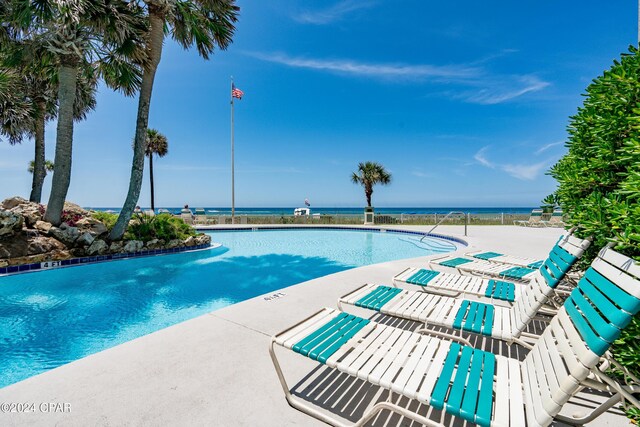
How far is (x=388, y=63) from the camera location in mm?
18922

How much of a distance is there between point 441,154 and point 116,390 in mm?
44460

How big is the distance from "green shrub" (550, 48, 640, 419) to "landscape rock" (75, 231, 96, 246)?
36.7 ft

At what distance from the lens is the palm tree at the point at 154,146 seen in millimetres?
24734

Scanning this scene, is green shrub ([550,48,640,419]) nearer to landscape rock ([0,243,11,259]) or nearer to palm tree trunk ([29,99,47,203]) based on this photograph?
landscape rock ([0,243,11,259])

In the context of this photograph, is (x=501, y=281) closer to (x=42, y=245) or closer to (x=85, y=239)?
(x=85, y=239)

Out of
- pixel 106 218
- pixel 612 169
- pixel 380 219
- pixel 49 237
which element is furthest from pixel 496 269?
pixel 380 219

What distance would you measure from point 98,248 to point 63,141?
357 cm

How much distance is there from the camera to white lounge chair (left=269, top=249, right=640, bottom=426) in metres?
1.24

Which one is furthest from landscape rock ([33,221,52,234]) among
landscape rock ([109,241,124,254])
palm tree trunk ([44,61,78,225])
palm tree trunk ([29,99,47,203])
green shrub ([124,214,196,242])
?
palm tree trunk ([29,99,47,203])

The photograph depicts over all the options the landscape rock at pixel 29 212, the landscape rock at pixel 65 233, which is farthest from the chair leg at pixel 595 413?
the landscape rock at pixel 29 212

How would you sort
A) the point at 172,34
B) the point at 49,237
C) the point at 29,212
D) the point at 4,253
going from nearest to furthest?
the point at 4,253
the point at 49,237
the point at 29,212
the point at 172,34

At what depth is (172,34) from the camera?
997cm

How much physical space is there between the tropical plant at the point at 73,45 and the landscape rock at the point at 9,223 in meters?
0.91

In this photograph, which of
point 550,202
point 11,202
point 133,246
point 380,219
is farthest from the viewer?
point 380,219
